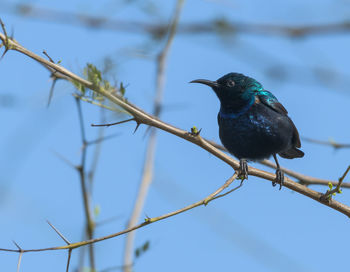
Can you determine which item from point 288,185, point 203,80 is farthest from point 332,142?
point 203,80

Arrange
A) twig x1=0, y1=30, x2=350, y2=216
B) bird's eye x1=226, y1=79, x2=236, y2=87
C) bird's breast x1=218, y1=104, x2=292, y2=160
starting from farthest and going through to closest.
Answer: bird's eye x1=226, y1=79, x2=236, y2=87, bird's breast x1=218, y1=104, x2=292, y2=160, twig x1=0, y1=30, x2=350, y2=216

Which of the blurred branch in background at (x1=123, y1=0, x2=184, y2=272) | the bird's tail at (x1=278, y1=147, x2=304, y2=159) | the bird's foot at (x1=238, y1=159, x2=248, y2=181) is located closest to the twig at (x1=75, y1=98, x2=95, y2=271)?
the blurred branch in background at (x1=123, y1=0, x2=184, y2=272)

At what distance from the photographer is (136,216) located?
13.5 feet

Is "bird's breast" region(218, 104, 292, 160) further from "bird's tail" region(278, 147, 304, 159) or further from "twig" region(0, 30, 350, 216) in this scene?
"twig" region(0, 30, 350, 216)

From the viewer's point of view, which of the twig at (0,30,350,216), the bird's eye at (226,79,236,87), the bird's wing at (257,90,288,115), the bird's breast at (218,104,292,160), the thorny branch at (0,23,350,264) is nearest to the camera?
the thorny branch at (0,23,350,264)

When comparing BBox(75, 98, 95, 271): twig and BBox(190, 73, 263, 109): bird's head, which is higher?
BBox(190, 73, 263, 109): bird's head

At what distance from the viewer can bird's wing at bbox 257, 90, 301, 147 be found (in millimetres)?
5779

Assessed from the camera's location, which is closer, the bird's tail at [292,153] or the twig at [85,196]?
the twig at [85,196]

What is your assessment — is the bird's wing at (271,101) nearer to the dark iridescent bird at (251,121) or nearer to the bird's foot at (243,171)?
the dark iridescent bird at (251,121)

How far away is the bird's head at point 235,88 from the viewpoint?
231 inches

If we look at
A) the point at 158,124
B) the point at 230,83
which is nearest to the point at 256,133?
the point at 230,83

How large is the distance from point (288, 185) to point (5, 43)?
7.36 ft

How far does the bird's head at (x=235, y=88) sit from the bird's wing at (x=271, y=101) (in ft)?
0.24

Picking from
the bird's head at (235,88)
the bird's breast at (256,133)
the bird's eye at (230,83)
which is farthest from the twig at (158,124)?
the bird's eye at (230,83)
